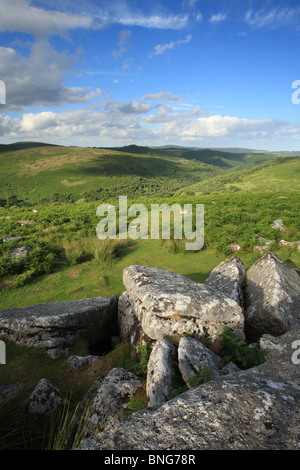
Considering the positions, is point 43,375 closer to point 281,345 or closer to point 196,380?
point 196,380

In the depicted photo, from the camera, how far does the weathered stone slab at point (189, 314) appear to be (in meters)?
5.45

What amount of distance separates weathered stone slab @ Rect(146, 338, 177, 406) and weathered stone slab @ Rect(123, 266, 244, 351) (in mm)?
568

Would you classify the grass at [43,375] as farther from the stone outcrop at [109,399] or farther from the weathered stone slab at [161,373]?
the weathered stone slab at [161,373]

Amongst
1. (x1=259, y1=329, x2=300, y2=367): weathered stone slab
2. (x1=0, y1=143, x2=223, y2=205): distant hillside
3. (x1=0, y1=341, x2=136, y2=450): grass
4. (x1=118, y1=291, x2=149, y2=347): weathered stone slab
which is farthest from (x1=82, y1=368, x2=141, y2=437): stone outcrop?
(x1=0, y1=143, x2=223, y2=205): distant hillside

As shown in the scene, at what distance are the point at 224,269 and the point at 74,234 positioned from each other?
11838 mm

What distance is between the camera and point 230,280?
25.4 ft

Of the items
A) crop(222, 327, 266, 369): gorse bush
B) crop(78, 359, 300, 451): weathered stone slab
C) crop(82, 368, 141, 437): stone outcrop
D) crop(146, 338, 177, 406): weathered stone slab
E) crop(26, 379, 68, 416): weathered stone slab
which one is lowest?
crop(26, 379, 68, 416): weathered stone slab

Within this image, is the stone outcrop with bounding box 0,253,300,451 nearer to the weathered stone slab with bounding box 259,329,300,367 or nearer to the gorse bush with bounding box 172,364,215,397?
the weathered stone slab with bounding box 259,329,300,367

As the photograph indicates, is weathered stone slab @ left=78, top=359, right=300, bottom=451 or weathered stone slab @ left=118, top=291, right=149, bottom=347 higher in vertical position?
weathered stone slab @ left=78, top=359, right=300, bottom=451

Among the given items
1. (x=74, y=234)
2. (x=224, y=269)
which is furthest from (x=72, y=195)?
(x=224, y=269)

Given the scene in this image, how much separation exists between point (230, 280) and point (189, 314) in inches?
110

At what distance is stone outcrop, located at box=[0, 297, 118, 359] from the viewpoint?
5.96m

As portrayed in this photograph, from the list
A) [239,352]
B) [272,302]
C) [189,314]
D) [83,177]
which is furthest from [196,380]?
[83,177]

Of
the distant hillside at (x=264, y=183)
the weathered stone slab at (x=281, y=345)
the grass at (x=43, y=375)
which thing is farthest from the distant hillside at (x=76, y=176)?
the weathered stone slab at (x=281, y=345)
